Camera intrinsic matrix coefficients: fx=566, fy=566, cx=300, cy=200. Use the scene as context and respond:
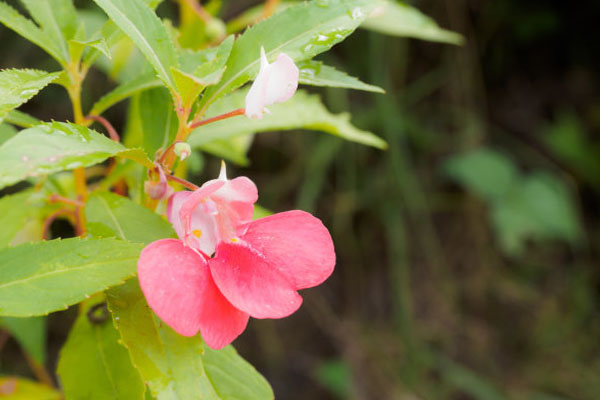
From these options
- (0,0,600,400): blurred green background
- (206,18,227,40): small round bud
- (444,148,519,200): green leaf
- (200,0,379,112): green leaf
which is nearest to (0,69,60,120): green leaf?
(200,0,379,112): green leaf

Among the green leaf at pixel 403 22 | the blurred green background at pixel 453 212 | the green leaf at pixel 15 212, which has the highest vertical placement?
the green leaf at pixel 403 22

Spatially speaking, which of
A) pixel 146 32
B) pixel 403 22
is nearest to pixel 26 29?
pixel 146 32

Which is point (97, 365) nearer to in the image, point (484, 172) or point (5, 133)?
point (5, 133)

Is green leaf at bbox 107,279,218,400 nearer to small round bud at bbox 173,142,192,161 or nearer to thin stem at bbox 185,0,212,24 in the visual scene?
small round bud at bbox 173,142,192,161

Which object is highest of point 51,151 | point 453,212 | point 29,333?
point 51,151

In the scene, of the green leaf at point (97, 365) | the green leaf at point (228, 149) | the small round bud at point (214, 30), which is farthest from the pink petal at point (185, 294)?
the small round bud at point (214, 30)

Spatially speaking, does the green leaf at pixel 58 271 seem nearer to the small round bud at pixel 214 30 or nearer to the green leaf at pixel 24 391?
the green leaf at pixel 24 391
